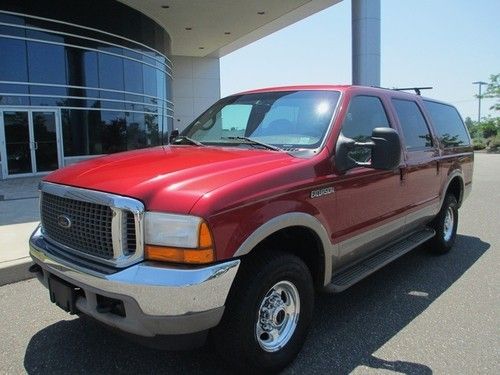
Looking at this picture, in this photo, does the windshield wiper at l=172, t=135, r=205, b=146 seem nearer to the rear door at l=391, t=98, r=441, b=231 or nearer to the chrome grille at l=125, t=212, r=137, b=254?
the chrome grille at l=125, t=212, r=137, b=254

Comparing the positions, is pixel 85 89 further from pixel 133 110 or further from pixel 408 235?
pixel 408 235

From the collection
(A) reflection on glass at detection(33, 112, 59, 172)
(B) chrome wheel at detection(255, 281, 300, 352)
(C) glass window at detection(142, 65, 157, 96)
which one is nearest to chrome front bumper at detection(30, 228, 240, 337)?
(B) chrome wheel at detection(255, 281, 300, 352)

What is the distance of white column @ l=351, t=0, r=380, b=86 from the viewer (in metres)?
19.8

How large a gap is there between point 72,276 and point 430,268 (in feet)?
13.7

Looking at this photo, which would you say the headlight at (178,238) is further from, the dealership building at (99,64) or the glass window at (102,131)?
the glass window at (102,131)

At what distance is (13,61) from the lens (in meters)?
15.0

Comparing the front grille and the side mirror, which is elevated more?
the side mirror

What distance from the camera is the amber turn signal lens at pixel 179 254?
2508 mm

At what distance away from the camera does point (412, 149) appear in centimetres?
483

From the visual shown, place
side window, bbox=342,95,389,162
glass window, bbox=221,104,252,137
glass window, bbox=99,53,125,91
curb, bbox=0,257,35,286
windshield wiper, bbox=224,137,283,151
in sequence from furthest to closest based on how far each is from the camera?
glass window, bbox=99,53,125,91 < curb, bbox=0,257,35,286 < glass window, bbox=221,104,252,137 < side window, bbox=342,95,389,162 < windshield wiper, bbox=224,137,283,151

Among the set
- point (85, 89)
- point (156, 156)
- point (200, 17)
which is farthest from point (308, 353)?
point (200, 17)

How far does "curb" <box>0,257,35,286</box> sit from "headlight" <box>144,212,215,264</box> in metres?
3.28

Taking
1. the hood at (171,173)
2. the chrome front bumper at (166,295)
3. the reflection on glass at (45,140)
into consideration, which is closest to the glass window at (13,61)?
the reflection on glass at (45,140)

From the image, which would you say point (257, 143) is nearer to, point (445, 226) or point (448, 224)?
point (445, 226)
